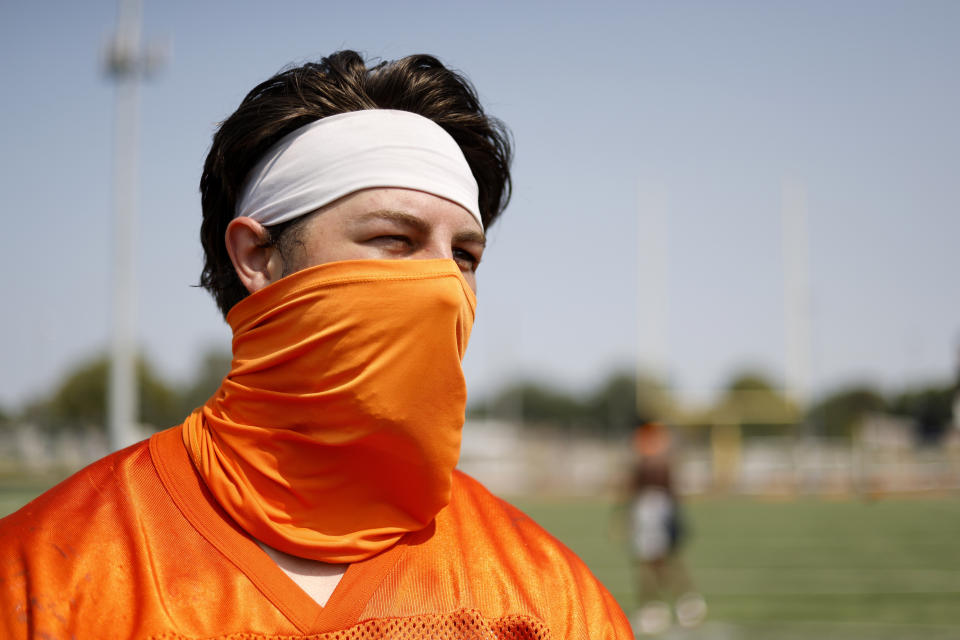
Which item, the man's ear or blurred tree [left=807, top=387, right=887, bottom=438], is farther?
blurred tree [left=807, top=387, right=887, bottom=438]

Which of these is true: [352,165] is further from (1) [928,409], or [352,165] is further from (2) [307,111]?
(1) [928,409]

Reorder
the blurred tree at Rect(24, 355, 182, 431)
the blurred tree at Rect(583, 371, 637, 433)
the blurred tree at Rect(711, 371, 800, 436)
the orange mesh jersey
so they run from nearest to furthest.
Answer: the orange mesh jersey
the blurred tree at Rect(24, 355, 182, 431)
the blurred tree at Rect(711, 371, 800, 436)
the blurred tree at Rect(583, 371, 637, 433)

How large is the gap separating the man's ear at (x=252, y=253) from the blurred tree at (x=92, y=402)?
23523mm

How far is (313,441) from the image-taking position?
1451mm

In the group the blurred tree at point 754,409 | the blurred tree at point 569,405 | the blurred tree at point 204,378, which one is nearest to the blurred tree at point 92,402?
the blurred tree at point 204,378

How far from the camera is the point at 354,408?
56.7 inches

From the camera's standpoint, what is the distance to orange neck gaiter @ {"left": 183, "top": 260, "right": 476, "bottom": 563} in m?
1.44

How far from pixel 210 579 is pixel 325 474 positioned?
0.22 m

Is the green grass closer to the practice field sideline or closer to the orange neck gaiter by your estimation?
the practice field sideline

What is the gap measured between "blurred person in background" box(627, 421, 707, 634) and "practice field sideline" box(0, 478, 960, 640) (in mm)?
344

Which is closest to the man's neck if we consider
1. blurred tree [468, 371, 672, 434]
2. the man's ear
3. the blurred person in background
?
the man's ear

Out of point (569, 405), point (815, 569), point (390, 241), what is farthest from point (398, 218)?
point (569, 405)

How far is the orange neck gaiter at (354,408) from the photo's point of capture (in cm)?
144

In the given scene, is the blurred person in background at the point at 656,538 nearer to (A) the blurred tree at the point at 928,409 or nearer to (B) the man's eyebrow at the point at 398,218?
(B) the man's eyebrow at the point at 398,218
